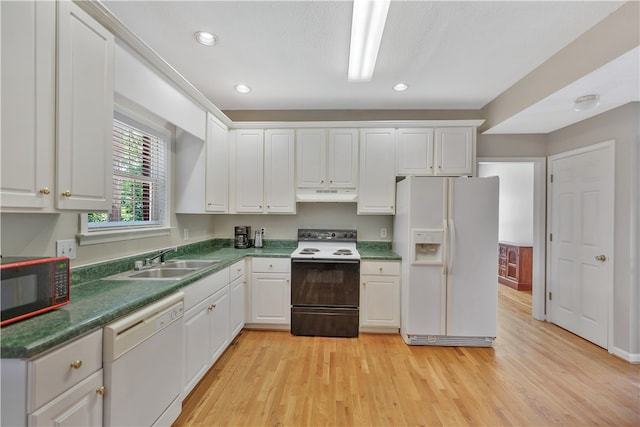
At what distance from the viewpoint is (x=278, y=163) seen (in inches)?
131

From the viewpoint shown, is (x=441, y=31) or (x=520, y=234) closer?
(x=441, y=31)

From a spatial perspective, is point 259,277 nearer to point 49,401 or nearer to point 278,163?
point 278,163

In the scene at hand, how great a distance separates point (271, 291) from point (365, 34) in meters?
2.58

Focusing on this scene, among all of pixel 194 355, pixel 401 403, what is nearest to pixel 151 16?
pixel 194 355

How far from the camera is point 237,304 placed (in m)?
2.76

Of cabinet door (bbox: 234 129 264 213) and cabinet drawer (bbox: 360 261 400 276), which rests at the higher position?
cabinet door (bbox: 234 129 264 213)

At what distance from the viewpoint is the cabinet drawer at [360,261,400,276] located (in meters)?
2.98

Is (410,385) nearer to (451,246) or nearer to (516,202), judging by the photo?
(451,246)

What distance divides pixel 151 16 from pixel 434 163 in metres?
2.99

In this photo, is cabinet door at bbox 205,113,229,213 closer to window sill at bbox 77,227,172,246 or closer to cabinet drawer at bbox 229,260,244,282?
window sill at bbox 77,227,172,246

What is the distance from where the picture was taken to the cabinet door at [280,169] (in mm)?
3312

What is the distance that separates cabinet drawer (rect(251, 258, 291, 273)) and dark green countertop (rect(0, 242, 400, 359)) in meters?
1.03

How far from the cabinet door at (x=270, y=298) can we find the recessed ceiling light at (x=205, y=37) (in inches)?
88.4

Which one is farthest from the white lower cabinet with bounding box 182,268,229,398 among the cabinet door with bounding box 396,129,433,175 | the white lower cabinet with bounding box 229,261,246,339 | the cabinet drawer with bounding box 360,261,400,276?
the cabinet door with bounding box 396,129,433,175
